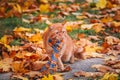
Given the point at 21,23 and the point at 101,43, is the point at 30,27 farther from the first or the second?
the point at 101,43

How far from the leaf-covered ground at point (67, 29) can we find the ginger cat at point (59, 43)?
0.16 m

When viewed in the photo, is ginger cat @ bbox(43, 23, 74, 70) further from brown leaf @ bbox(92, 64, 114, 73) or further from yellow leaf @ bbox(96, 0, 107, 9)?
yellow leaf @ bbox(96, 0, 107, 9)

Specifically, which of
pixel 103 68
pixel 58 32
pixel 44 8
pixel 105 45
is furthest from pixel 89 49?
pixel 44 8

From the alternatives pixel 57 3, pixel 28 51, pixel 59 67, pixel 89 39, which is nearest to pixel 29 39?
pixel 28 51

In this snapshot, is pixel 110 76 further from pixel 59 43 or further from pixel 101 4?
Result: pixel 101 4

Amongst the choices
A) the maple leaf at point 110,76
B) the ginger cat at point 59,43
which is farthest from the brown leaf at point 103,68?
the ginger cat at point 59,43

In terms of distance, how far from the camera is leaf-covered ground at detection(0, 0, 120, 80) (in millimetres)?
4402

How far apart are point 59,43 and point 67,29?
1952mm

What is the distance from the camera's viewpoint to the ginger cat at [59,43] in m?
4.21

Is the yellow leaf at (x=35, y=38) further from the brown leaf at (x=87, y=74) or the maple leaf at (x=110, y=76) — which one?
the maple leaf at (x=110, y=76)

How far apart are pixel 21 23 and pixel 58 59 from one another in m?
2.57

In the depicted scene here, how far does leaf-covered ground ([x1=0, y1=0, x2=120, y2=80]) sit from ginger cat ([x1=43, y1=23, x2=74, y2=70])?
160 mm

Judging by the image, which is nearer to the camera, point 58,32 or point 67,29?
point 58,32

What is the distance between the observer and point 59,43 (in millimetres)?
4285
